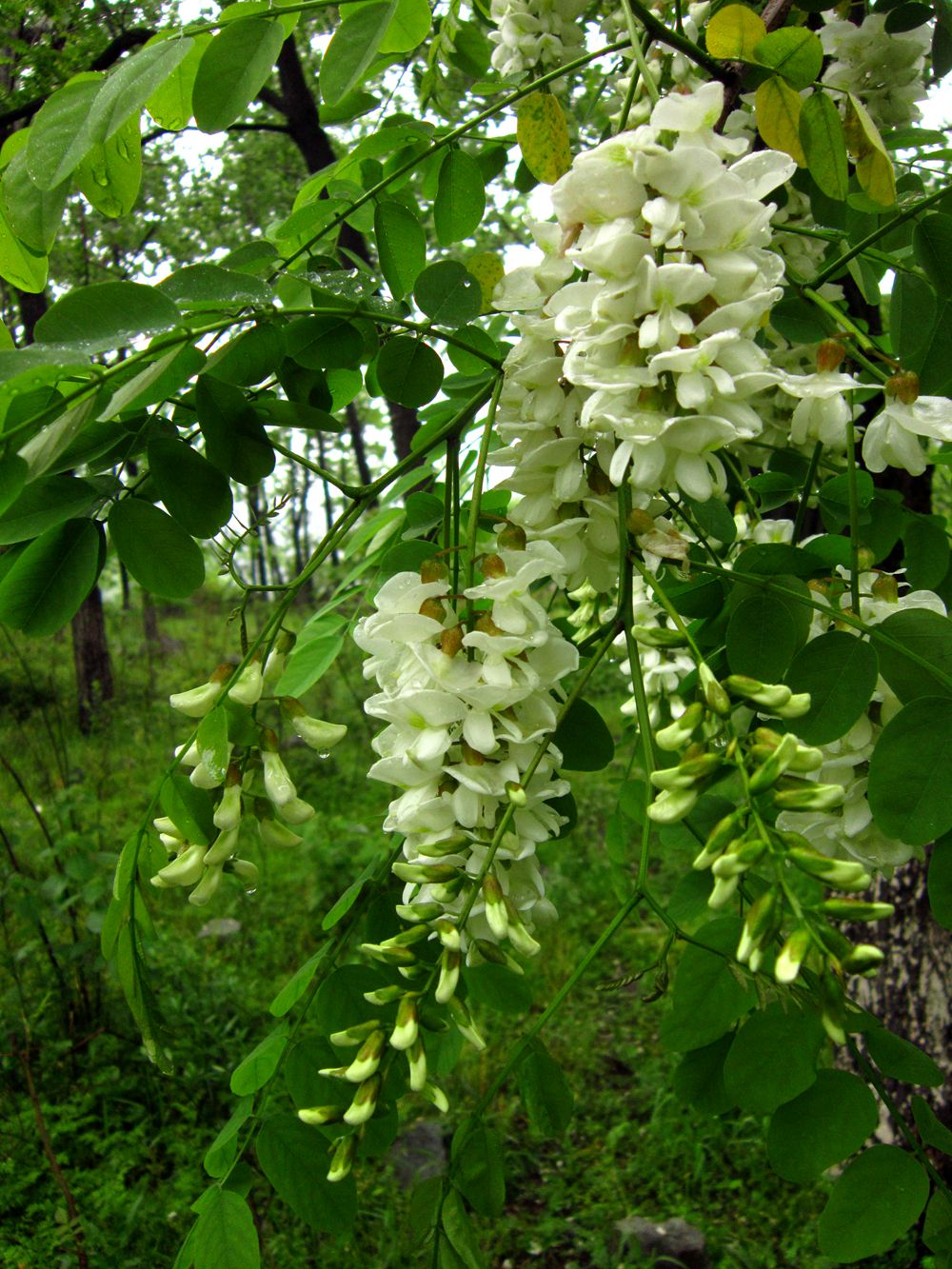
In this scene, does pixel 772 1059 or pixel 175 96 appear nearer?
pixel 772 1059

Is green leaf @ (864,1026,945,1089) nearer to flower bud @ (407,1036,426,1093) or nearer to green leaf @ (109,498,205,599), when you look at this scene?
flower bud @ (407,1036,426,1093)

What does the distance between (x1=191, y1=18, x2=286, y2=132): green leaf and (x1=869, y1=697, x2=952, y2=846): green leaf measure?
69 cm

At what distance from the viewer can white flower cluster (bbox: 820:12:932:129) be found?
1148 millimetres

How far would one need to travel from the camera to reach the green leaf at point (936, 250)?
83 cm

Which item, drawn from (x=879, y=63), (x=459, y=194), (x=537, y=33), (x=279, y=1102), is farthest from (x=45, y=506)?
(x=279, y=1102)

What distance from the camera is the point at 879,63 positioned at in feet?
3.84

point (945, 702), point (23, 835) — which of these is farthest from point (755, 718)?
point (23, 835)

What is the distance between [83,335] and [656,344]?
0.37 metres

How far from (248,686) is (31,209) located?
39 cm

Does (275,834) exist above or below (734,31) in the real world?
below

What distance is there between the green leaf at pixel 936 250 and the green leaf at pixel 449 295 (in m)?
0.38

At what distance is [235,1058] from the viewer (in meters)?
2.91

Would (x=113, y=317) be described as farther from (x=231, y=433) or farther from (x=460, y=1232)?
(x=460, y=1232)

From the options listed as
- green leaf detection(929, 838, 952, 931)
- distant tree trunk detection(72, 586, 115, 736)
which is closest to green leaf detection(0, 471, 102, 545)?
green leaf detection(929, 838, 952, 931)
